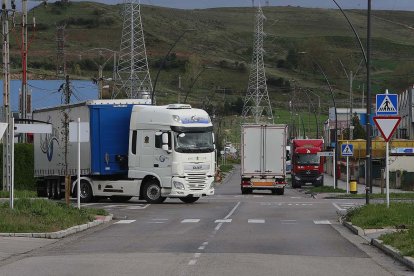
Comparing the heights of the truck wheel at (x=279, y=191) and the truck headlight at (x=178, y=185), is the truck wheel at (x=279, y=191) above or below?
below

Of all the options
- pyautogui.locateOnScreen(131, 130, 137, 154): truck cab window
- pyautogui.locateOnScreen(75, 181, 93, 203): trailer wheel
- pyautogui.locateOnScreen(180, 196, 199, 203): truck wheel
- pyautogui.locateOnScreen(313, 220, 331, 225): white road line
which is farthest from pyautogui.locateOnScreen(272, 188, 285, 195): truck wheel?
pyautogui.locateOnScreen(313, 220, 331, 225): white road line

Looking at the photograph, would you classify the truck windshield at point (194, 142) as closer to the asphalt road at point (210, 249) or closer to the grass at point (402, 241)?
the asphalt road at point (210, 249)

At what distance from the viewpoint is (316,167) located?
→ 7669 centimetres

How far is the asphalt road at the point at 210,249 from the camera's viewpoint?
17.5 m

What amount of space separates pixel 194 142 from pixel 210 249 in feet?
68.0

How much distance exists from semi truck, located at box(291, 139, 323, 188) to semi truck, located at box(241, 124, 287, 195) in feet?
63.0

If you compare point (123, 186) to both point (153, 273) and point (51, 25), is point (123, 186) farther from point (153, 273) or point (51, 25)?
point (51, 25)

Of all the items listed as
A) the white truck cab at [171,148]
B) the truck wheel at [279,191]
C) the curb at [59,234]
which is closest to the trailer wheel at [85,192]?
the white truck cab at [171,148]

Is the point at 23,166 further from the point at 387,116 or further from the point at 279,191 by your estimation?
the point at 387,116

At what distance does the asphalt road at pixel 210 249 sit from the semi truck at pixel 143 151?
6.13 m

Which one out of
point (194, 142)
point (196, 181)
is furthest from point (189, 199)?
point (194, 142)

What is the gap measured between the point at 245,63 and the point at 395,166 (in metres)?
96.9

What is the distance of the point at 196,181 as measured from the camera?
1663 inches

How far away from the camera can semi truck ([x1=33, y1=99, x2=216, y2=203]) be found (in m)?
41.7
